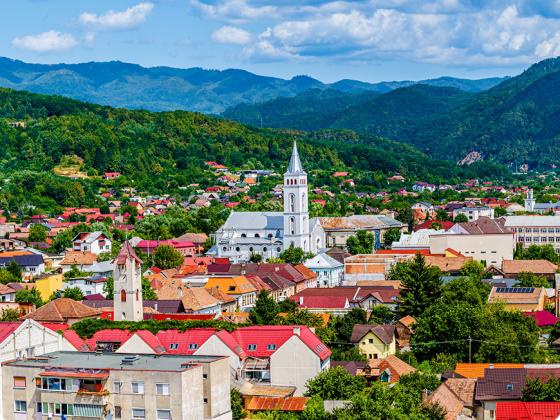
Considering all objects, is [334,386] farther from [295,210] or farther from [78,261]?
[295,210]

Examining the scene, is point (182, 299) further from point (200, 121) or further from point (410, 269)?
point (200, 121)

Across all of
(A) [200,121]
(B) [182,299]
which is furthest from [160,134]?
(B) [182,299]

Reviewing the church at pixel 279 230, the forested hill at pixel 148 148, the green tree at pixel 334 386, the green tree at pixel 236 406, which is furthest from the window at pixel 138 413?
the forested hill at pixel 148 148

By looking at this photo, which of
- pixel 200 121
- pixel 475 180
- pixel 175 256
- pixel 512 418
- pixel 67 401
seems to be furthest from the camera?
pixel 475 180

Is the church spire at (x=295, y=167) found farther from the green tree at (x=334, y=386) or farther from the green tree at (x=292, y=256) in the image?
the green tree at (x=334, y=386)

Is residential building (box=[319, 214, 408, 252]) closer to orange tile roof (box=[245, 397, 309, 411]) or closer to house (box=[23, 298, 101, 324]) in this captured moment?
house (box=[23, 298, 101, 324])

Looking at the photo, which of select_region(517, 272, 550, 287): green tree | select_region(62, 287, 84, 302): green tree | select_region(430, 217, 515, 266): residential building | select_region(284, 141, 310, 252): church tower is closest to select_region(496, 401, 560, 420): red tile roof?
select_region(517, 272, 550, 287): green tree

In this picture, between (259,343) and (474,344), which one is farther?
(474,344)
